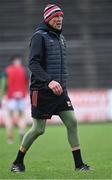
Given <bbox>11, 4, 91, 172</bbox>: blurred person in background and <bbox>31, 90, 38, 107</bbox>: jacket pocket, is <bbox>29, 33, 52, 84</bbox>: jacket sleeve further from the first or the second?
<bbox>31, 90, 38, 107</bbox>: jacket pocket

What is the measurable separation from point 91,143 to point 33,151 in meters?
2.50

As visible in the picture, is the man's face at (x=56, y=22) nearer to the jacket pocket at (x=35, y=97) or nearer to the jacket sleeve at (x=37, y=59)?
the jacket sleeve at (x=37, y=59)

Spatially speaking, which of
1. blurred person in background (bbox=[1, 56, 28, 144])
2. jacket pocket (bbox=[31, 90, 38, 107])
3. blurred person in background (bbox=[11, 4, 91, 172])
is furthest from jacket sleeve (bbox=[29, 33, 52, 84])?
blurred person in background (bbox=[1, 56, 28, 144])

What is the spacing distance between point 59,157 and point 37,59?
151 inches

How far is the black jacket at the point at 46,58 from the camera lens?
398 inches

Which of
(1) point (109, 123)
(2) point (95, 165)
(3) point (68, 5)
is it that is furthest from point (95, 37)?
(2) point (95, 165)

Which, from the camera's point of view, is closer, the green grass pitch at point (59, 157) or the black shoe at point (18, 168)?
the green grass pitch at point (59, 157)

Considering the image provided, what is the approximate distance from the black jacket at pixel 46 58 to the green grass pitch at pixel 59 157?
4.08ft

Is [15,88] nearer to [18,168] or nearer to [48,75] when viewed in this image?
[18,168]

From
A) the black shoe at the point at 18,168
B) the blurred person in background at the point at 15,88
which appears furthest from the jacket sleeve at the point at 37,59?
the blurred person in background at the point at 15,88

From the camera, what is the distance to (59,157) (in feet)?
44.5

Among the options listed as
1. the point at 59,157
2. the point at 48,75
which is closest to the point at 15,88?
the point at 59,157

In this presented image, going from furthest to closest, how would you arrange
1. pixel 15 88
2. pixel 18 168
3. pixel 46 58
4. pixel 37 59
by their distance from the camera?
pixel 15 88, pixel 18 168, pixel 46 58, pixel 37 59

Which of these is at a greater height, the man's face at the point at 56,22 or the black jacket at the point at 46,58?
the man's face at the point at 56,22
